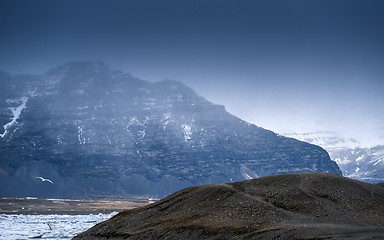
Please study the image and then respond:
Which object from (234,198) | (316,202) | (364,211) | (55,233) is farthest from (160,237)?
(55,233)

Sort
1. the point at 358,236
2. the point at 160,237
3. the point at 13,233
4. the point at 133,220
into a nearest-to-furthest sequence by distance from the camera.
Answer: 1. the point at 358,236
2. the point at 160,237
3. the point at 133,220
4. the point at 13,233

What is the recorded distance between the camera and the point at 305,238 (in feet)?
208

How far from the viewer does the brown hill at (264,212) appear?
7381cm

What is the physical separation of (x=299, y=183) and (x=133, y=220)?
100 ft

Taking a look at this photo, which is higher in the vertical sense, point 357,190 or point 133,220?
point 357,190

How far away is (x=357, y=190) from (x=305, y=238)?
33.1 m

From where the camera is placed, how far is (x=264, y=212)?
8400 centimetres

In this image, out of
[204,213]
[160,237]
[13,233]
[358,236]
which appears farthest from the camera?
[13,233]

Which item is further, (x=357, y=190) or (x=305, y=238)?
(x=357, y=190)

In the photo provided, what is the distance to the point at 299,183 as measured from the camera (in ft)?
310

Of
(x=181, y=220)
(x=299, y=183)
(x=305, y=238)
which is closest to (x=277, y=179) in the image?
(x=299, y=183)

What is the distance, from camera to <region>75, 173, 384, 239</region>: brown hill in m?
73.8

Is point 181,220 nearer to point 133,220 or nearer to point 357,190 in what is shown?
point 133,220

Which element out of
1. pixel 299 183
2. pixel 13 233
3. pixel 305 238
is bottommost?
pixel 13 233
